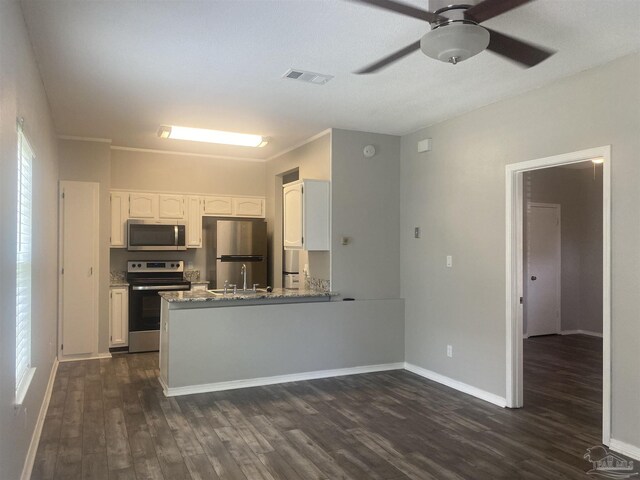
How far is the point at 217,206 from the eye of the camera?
278 inches

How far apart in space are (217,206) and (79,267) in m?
1.98

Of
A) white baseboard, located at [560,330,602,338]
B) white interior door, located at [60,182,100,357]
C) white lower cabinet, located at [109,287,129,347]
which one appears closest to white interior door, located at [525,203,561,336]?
white baseboard, located at [560,330,602,338]

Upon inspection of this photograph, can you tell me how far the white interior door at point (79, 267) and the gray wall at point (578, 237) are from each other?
20.8ft

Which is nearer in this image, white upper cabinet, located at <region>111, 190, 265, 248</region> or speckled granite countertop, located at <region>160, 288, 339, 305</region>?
speckled granite countertop, located at <region>160, 288, 339, 305</region>

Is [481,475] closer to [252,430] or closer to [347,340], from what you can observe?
[252,430]

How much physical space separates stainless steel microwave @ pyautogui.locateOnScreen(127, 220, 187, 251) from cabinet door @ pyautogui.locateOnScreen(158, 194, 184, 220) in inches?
6.0

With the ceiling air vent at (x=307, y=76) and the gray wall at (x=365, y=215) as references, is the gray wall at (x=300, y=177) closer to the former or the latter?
the gray wall at (x=365, y=215)

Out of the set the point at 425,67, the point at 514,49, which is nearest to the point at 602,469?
the point at 514,49

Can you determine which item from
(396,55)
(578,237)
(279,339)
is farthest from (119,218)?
(578,237)

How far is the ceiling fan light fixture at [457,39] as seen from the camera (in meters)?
2.33

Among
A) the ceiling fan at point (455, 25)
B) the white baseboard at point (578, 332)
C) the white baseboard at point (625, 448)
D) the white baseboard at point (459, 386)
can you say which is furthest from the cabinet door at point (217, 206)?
the white baseboard at point (578, 332)

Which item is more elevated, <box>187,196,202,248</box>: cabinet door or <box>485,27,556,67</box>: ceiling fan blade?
<box>485,27,556,67</box>: ceiling fan blade

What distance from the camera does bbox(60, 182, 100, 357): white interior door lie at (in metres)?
5.85

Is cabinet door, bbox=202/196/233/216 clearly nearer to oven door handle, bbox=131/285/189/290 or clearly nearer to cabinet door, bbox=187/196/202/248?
cabinet door, bbox=187/196/202/248
